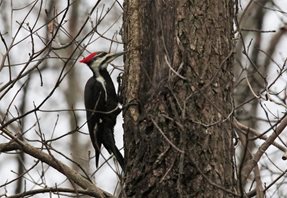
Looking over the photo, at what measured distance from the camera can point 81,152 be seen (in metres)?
11.4

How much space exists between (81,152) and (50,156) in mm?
7301

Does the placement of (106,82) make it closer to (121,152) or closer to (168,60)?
(121,152)

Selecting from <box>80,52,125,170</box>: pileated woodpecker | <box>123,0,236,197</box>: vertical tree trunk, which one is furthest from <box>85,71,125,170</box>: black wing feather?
<box>123,0,236,197</box>: vertical tree trunk

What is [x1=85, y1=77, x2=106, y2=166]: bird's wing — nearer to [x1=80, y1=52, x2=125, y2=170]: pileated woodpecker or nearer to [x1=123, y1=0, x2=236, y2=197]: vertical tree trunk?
[x1=80, y1=52, x2=125, y2=170]: pileated woodpecker

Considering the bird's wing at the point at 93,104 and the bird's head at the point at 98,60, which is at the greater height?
the bird's head at the point at 98,60

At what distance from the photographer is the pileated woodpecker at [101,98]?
517 centimetres

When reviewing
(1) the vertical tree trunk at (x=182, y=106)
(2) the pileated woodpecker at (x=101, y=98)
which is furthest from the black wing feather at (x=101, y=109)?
(1) the vertical tree trunk at (x=182, y=106)

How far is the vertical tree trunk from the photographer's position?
13.3 feet

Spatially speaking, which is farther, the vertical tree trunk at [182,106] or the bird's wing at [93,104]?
the bird's wing at [93,104]

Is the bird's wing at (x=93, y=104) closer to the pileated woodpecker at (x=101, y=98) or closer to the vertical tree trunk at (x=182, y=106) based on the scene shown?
the pileated woodpecker at (x=101, y=98)

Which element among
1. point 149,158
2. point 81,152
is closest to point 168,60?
point 149,158

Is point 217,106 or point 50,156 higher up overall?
point 217,106

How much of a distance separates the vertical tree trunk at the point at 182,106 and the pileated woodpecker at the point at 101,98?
70cm

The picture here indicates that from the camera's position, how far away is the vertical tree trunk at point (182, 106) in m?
4.06
